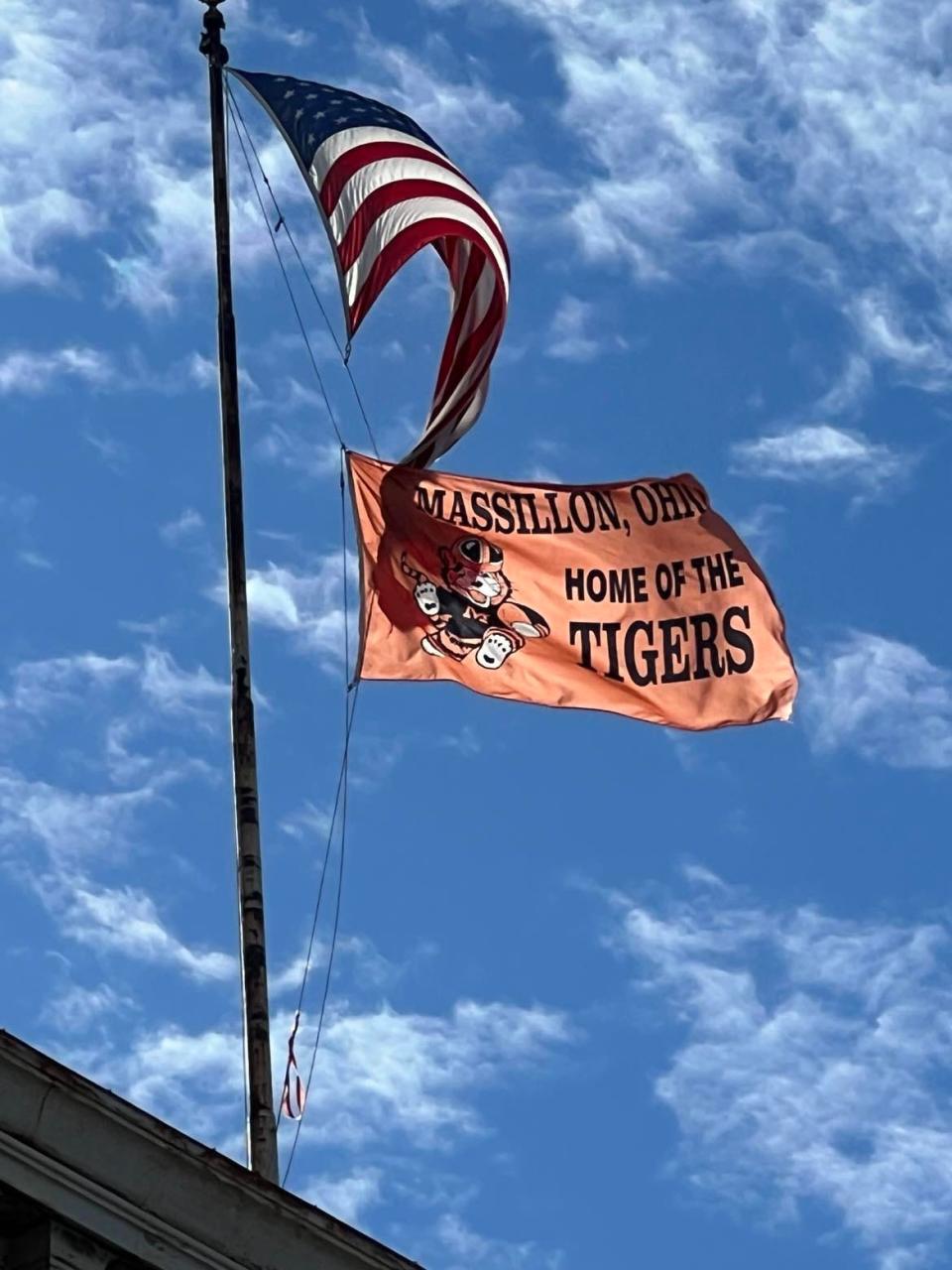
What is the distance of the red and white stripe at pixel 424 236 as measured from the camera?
23.4m

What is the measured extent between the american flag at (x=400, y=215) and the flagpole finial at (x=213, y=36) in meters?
0.65

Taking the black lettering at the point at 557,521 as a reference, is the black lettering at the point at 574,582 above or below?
below

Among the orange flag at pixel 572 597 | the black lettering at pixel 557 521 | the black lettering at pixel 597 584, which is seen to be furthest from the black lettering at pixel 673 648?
the black lettering at pixel 557 521

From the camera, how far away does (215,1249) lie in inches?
626

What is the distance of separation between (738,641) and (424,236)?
4090 mm

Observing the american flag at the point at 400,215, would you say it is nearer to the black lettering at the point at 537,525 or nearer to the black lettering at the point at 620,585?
the black lettering at the point at 537,525

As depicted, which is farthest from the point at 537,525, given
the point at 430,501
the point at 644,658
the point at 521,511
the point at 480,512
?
the point at 644,658

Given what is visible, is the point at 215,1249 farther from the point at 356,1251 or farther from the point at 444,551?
→ the point at 444,551

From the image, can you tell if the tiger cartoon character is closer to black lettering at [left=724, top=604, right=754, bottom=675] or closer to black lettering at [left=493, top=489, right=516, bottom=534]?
black lettering at [left=493, top=489, right=516, bottom=534]

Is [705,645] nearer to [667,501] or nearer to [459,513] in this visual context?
[667,501]

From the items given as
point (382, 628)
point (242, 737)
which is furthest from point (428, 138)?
point (242, 737)

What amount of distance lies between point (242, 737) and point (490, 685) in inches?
102

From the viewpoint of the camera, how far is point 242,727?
20188 mm

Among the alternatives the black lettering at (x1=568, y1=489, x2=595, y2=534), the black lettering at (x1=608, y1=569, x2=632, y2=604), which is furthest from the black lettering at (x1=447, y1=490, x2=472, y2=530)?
the black lettering at (x1=608, y1=569, x2=632, y2=604)
